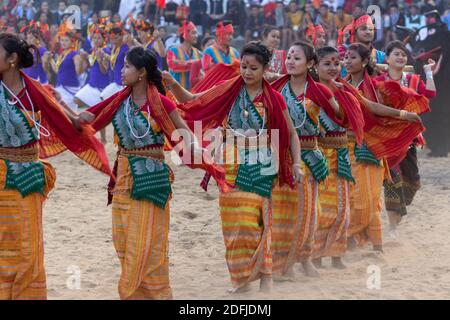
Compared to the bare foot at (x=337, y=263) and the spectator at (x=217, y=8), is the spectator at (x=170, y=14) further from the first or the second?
the bare foot at (x=337, y=263)

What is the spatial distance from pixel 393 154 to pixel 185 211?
269 centimetres

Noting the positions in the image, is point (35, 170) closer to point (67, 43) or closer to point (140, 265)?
point (140, 265)

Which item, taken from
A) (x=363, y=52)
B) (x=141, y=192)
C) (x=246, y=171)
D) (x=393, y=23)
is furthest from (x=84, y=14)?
(x=141, y=192)

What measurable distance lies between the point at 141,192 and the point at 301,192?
5.11 feet

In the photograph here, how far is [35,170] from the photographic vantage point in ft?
18.5

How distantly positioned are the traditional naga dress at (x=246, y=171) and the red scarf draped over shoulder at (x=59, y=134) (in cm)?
102

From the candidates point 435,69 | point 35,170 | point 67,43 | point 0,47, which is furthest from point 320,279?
point 67,43

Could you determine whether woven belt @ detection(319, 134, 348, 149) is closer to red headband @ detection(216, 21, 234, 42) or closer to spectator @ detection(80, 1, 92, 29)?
red headband @ detection(216, 21, 234, 42)

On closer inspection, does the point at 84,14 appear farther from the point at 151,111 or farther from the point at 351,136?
the point at 151,111

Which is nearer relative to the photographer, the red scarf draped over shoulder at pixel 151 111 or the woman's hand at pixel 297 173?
the red scarf draped over shoulder at pixel 151 111

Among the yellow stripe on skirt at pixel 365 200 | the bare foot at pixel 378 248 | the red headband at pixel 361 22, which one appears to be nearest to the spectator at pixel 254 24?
the red headband at pixel 361 22

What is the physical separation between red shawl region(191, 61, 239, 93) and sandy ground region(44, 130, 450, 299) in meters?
1.46

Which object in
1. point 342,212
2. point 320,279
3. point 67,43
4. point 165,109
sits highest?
point 67,43

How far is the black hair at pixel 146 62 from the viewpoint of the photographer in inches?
240
